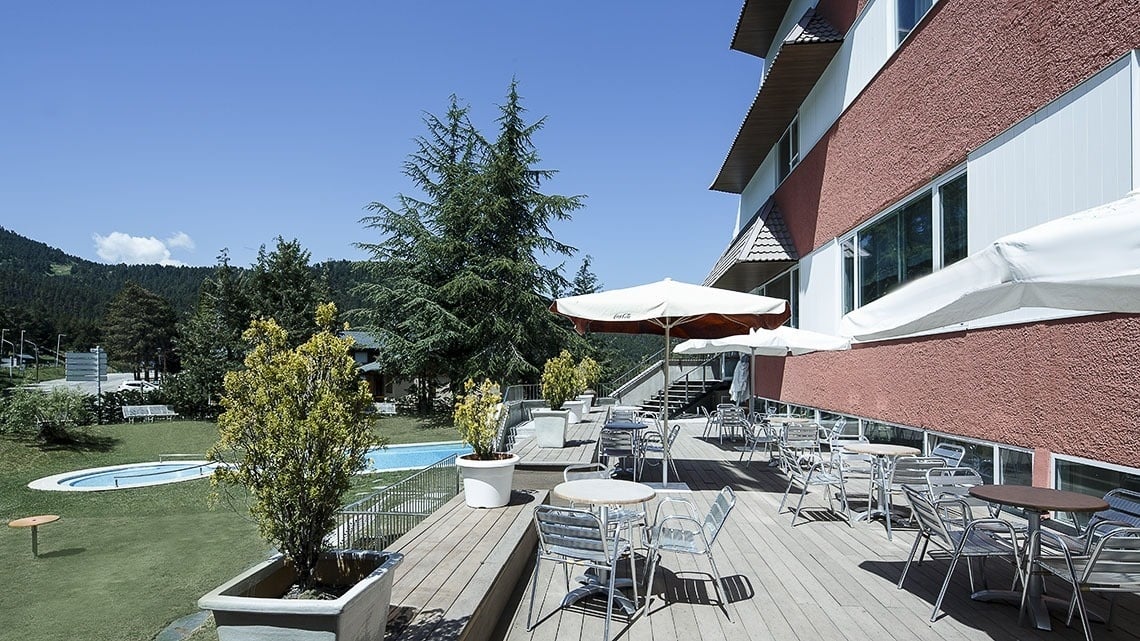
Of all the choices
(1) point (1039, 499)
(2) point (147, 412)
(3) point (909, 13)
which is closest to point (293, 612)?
(1) point (1039, 499)

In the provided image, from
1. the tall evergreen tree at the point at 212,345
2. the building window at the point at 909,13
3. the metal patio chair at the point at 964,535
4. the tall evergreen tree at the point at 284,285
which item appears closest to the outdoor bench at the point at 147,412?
the tall evergreen tree at the point at 212,345

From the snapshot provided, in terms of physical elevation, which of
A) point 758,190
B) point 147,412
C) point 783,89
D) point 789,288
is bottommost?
point 147,412

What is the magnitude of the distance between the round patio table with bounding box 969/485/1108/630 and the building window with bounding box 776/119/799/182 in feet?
38.2

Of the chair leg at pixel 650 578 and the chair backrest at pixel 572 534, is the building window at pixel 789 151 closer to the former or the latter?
the chair leg at pixel 650 578

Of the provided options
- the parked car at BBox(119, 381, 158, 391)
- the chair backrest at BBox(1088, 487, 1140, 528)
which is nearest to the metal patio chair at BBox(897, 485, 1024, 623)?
the chair backrest at BBox(1088, 487, 1140, 528)

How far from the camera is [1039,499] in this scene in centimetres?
432

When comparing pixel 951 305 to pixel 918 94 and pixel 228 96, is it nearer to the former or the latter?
pixel 918 94

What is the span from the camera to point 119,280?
149 meters

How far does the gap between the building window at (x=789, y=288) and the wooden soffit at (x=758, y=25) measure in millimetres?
6385

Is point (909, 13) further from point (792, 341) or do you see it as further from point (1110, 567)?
point (1110, 567)

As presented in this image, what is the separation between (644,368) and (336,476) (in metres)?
23.9

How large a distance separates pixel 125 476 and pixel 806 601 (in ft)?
76.1

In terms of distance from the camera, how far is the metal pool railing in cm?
609

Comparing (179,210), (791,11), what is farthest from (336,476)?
(179,210)
